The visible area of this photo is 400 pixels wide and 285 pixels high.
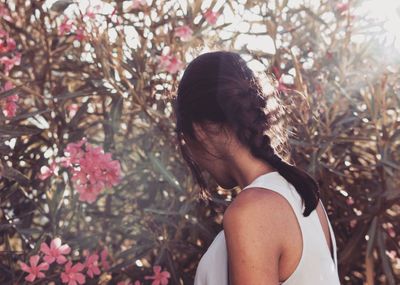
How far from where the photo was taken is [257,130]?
4.49ft

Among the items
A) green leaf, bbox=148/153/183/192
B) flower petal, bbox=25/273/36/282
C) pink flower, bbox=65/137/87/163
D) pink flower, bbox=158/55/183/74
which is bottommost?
flower petal, bbox=25/273/36/282

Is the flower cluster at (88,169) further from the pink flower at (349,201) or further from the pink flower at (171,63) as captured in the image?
the pink flower at (349,201)

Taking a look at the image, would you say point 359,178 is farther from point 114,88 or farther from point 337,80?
point 114,88

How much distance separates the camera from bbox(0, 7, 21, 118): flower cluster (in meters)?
2.28

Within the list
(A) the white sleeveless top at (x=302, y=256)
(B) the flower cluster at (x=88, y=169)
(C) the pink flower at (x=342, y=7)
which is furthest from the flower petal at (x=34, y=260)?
(C) the pink flower at (x=342, y=7)

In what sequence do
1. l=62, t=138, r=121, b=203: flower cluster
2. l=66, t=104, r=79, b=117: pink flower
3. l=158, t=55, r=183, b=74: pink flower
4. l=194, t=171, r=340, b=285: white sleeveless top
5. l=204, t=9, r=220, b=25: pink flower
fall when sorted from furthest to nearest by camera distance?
l=66, t=104, r=79, b=117: pink flower
l=204, t=9, r=220, b=25: pink flower
l=158, t=55, r=183, b=74: pink flower
l=62, t=138, r=121, b=203: flower cluster
l=194, t=171, r=340, b=285: white sleeveless top

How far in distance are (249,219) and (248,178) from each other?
0.45 feet

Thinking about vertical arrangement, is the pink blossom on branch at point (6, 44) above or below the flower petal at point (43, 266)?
above

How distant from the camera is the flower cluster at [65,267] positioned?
2088mm

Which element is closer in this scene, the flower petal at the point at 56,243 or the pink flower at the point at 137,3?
the flower petal at the point at 56,243

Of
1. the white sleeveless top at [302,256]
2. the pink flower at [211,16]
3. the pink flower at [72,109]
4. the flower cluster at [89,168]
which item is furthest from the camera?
the pink flower at [72,109]

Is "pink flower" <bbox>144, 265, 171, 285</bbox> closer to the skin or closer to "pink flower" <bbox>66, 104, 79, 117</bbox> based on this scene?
"pink flower" <bbox>66, 104, 79, 117</bbox>

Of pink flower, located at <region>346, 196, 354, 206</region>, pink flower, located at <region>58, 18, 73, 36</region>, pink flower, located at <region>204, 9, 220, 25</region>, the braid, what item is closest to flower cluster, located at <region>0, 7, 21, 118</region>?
pink flower, located at <region>58, 18, 73, 36</region>

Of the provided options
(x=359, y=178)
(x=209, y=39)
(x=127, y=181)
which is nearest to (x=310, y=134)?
(x=359, y=178)
